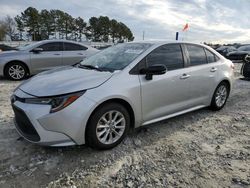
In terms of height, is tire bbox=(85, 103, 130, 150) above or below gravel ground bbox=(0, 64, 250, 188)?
above

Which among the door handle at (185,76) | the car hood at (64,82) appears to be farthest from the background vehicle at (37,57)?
the door handle at (185,76)

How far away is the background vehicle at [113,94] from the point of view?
118 inches

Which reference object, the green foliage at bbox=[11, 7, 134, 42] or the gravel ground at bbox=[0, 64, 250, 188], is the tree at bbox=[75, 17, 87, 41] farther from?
the gravel ground at bbox=[0, 64, 250, 188]

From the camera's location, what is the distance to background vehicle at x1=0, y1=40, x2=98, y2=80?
8.12 m

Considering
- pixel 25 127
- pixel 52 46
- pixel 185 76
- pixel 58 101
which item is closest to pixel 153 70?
pixel 185 76

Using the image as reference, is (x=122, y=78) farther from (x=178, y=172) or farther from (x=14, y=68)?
(x=14, y=68)

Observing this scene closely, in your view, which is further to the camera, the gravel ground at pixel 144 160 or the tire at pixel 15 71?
the tire at pixel 15 71

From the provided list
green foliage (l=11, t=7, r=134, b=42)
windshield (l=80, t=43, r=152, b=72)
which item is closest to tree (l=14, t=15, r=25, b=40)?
green foliage (l=11, t=7, r=134, b=42)

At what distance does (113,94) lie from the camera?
324cm

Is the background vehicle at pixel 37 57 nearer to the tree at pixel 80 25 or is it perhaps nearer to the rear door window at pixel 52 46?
the rear door window at pixel 52 46

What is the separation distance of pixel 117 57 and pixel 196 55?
5.27 feet

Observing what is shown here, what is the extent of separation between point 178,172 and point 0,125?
2.99 meters

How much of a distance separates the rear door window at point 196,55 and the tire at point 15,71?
5.84 metres

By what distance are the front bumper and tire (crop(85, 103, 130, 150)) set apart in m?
0.13
